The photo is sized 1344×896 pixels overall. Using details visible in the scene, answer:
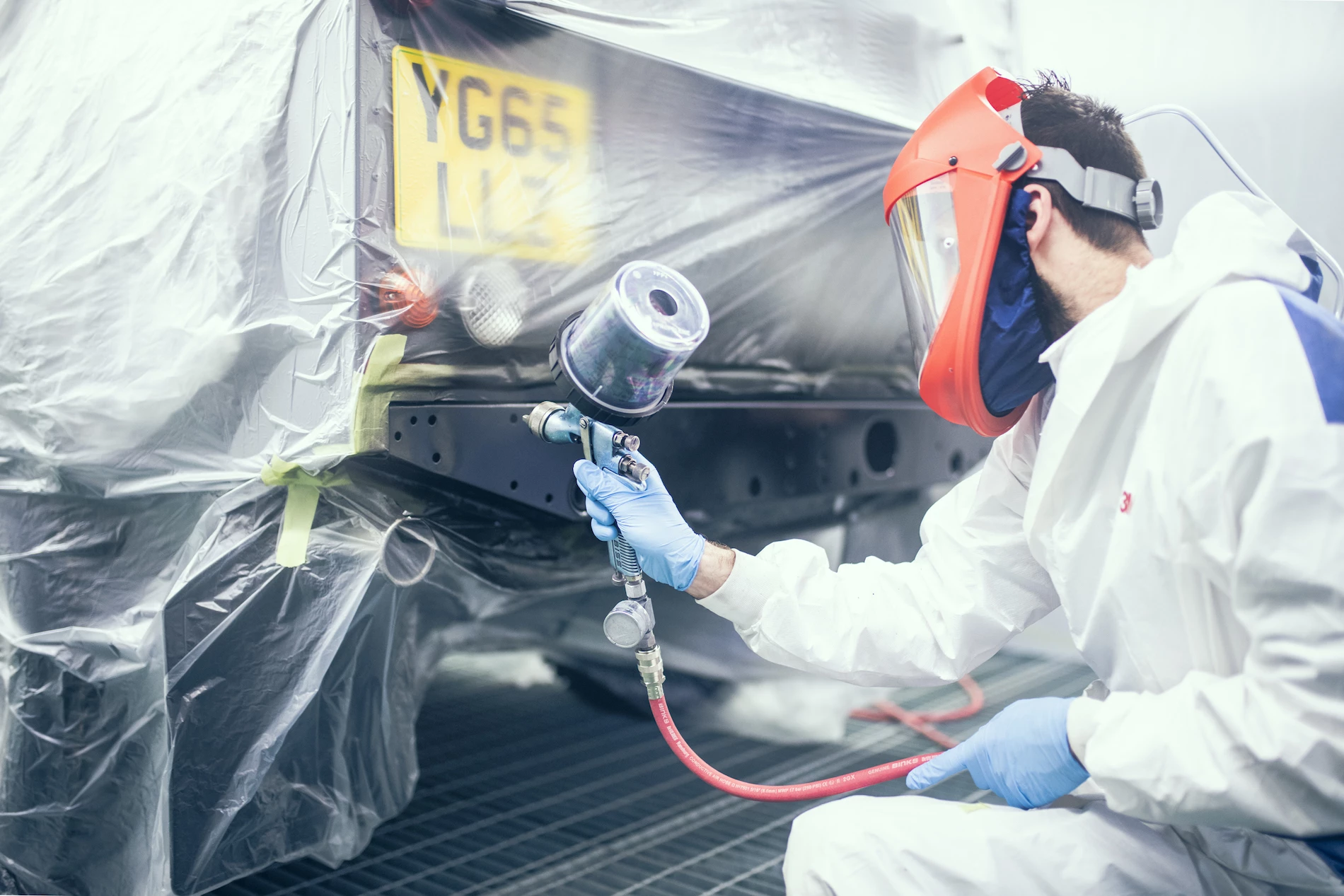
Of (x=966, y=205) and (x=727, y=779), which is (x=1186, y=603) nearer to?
(x=966, y=205)

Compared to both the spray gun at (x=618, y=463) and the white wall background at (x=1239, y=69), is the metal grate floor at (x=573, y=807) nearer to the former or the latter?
the spray gun at (x=618, y=463)

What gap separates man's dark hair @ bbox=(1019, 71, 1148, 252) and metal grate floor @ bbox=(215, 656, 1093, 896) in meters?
1.25

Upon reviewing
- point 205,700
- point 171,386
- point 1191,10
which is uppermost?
point 1191,10

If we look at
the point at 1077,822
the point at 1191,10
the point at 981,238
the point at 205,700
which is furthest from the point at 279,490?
the point at 1191,10

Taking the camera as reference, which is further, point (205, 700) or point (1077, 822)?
point (205, 700)

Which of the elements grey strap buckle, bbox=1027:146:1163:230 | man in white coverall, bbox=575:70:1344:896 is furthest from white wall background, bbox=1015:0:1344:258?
grey strap buckle, bbox=1027:146:1163:230

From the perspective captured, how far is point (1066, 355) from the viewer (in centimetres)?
124

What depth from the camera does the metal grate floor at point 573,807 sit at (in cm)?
174

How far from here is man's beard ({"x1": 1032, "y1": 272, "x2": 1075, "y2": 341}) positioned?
1.35m

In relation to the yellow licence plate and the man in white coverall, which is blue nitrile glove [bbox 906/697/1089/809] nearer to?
the man in white coverall

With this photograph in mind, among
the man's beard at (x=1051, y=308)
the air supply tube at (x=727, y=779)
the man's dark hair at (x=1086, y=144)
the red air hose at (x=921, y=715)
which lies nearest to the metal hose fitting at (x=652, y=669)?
the air supply tube at (x=727, y=779)

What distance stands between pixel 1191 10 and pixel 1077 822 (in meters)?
2.12

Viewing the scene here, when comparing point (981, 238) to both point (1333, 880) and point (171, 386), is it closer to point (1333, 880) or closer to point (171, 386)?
point (1333, 880)

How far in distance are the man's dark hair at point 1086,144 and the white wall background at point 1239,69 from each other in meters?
1.05
